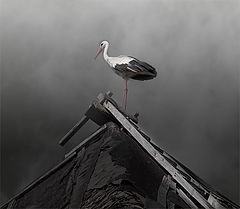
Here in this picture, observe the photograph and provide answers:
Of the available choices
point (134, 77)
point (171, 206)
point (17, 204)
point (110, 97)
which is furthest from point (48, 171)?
point (134, 77)

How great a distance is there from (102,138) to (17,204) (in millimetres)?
1899

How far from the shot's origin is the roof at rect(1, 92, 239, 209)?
4.56 metres

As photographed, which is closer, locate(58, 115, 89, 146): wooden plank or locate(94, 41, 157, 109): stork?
locate(58, 115, 89, 146): wooden plank

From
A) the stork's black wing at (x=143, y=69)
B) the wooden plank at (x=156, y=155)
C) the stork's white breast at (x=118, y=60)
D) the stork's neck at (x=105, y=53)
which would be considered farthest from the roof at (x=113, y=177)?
the stork's neck at (x=105, y=53)

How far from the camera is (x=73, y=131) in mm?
6453

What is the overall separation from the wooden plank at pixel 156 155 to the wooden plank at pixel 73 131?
1.66 feet

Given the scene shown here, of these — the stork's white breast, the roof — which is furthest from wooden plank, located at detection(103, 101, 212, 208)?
the stork's white breast

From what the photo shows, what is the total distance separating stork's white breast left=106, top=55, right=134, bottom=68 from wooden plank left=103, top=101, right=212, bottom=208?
9.71 feet

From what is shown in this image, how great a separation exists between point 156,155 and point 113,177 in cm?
72

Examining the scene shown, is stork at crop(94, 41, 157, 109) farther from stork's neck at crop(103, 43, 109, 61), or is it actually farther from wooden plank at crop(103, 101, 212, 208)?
wooden plank at crop(103, 101, 212, 208)

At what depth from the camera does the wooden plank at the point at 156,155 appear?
14.8 feet

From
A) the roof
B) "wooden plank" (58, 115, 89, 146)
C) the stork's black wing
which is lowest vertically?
the roof

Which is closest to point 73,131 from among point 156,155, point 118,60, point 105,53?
point 156,155

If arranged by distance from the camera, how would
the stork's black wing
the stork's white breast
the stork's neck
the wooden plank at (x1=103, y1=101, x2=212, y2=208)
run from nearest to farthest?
1. the wooden plank at (x1=103, y1=101, x2=212, y2=208)
2. the stork's black wing
3. the stork's white breast
4. the stork's neck
